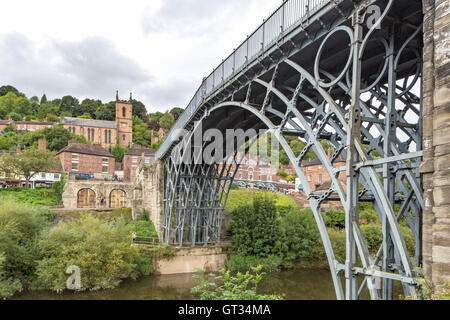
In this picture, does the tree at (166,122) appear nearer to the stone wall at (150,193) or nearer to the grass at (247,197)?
the grass at (247,197)

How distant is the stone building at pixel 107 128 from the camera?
6656 cm

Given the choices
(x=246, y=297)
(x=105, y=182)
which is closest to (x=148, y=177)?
(x=105, y=182)

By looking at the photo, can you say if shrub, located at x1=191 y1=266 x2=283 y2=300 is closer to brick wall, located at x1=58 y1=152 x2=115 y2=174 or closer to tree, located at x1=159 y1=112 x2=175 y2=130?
brick wall, located at x1=58 y1=152 x2=115 y2=174

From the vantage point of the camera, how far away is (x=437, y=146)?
376 centimetres

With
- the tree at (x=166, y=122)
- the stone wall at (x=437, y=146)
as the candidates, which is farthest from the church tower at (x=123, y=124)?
the stone wall at (x=437, y=146)

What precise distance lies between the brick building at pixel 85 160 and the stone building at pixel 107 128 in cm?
1911

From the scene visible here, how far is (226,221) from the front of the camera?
28.7m

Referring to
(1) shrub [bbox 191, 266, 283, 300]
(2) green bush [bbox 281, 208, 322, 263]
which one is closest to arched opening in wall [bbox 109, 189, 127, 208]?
(2) green bush [bbox 281, 208, 322, 263]

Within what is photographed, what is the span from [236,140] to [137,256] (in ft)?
32.5

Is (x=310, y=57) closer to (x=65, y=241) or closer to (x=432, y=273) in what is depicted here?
(x=432, y=273)

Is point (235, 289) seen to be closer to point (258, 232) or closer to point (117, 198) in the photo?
point (258, 232)

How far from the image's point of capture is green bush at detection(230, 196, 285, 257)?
22.2 m

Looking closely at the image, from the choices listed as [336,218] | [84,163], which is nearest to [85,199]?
[84,163]
